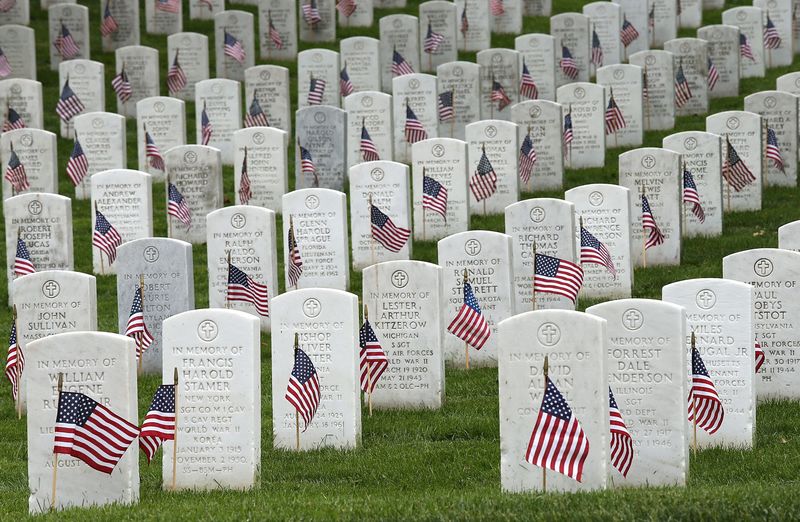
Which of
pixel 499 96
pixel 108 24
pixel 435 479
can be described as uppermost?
pixel 108 24

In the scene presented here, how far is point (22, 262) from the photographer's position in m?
16.7

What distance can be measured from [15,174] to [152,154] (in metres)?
2.20

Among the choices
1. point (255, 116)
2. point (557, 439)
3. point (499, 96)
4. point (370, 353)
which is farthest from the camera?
point (499, 96)

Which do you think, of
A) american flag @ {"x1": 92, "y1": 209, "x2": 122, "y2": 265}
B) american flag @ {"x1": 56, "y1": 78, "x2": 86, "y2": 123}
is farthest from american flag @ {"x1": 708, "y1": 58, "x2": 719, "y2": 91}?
american flag @ {"x1": 92, "y1": 209, "x2": 122, "y2": 265}

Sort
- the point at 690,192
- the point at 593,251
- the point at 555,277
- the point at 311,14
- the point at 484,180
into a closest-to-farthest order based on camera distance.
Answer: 1. the point at 555,277
2. the point at 593,251
3. the point at 690,192
4. the point at 484,180
5. the point at 311,14

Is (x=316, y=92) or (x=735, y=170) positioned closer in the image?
(x=735, y=170)

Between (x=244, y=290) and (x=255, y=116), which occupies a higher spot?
(x=255, y=116)

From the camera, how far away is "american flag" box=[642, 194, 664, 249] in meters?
17.4

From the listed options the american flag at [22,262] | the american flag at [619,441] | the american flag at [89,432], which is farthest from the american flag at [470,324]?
the american flag at [22,262]

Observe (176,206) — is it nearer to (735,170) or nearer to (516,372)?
(735,170)

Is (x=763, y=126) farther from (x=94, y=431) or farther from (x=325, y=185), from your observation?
(x=94, y=431)

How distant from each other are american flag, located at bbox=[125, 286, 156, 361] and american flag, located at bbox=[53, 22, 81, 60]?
515 inches

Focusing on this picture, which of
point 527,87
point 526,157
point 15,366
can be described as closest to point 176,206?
point 526,157

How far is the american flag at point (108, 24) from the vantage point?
2844 centimetres
